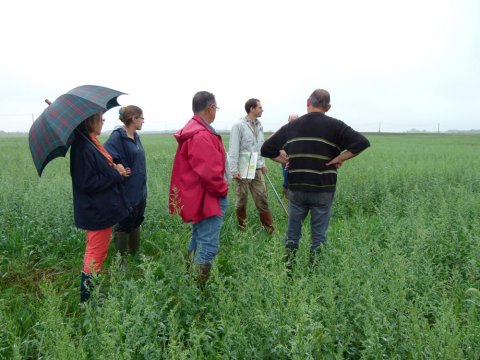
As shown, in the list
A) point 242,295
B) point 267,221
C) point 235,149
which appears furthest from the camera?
point 267,221

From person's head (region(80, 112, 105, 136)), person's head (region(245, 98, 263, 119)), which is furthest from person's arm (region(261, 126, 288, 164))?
person's head (region(80, 112, 105, 136))

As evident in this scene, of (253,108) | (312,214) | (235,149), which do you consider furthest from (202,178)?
(253,108)

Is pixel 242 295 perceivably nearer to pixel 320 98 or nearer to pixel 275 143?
pixel 275 143

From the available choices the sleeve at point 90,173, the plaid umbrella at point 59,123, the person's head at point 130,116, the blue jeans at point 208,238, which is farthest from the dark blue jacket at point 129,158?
the blue jeans at point 208,238

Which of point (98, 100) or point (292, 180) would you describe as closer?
point (98, 100)

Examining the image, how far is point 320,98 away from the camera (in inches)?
148

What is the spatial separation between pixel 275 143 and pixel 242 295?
1967mm

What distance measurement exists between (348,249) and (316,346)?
140 centimetres

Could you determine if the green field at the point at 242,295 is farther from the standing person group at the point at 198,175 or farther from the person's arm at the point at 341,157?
the person's arm at the point at 341,157

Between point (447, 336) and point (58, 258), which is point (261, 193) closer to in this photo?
point (58, 258)

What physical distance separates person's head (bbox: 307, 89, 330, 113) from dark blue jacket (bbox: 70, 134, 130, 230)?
80.3 inches

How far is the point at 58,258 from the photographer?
4.57 m

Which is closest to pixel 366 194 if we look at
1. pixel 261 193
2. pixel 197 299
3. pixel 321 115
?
pixel 261 193

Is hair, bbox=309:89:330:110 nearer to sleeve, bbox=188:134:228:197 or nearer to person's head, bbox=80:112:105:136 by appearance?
sleeve, bbox=188:134:228:197
